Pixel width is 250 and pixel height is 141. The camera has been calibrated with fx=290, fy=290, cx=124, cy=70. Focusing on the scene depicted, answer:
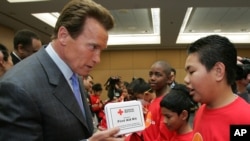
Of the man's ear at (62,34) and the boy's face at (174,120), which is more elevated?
the man's ear at (62,34)

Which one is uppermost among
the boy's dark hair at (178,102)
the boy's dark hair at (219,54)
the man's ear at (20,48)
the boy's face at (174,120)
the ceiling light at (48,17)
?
the ceiling light at (48,17)

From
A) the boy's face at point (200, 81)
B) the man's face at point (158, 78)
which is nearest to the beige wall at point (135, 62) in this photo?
the man's face at point (158, 78)

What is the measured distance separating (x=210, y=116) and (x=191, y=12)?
22.7ft

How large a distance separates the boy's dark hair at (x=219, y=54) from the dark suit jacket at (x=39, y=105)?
0.72 meters

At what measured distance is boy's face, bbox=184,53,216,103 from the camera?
1.52 metres

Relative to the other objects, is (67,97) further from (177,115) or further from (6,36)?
(6,36)

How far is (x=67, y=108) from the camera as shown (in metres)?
1.28

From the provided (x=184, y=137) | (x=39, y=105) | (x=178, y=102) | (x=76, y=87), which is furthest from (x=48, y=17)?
(x=39, y=105)

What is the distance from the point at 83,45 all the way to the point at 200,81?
25.1 inches

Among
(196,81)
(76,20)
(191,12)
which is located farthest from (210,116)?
(191,12)

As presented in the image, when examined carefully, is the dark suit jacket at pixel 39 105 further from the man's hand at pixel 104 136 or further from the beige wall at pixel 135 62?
the beige wall at pixel 135 62

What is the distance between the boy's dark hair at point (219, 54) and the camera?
60.1 inches

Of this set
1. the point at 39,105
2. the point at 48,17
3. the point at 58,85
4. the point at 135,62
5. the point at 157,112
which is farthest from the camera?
the point at 135,62

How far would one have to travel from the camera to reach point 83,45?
137 cm
